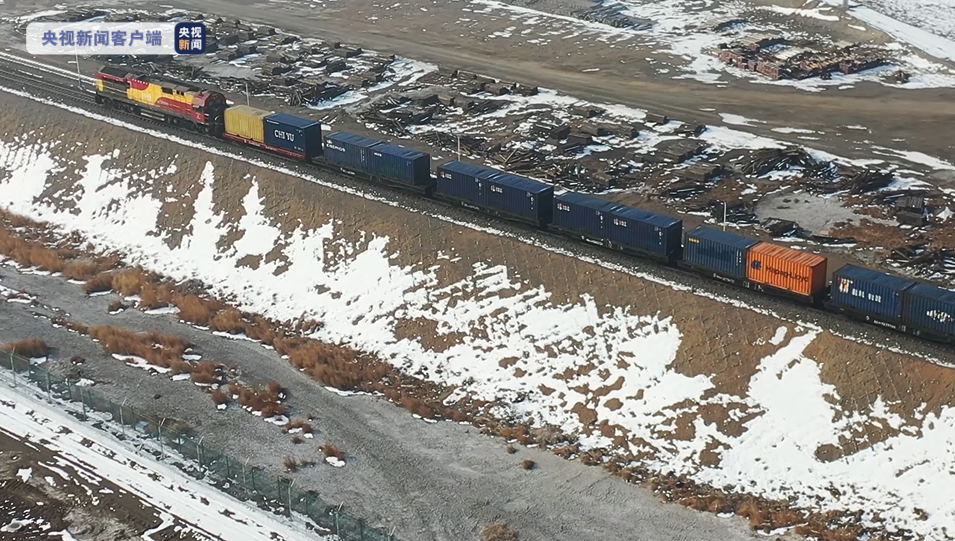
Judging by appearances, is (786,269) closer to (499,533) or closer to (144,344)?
(499,533)

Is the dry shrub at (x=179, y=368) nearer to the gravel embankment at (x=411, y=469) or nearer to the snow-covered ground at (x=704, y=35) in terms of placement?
the gravel embankment at (x=411, y=469)

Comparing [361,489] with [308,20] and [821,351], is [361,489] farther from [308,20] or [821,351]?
[308,20]

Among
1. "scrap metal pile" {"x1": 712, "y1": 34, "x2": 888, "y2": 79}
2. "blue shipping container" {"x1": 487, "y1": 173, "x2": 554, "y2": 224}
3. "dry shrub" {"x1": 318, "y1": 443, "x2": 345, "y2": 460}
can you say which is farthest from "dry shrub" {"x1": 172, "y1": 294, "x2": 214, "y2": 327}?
"scrap metal pile" {"x1": 712, "y1": 34, "x2": 888, "y2": 79}

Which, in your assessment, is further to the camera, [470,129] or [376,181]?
[470,129]

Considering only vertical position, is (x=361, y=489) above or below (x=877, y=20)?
below

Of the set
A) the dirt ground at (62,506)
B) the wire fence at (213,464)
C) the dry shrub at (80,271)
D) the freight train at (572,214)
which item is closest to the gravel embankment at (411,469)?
the wire fence at (213,464)

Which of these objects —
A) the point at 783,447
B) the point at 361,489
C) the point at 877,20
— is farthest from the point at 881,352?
the point at 877,20
